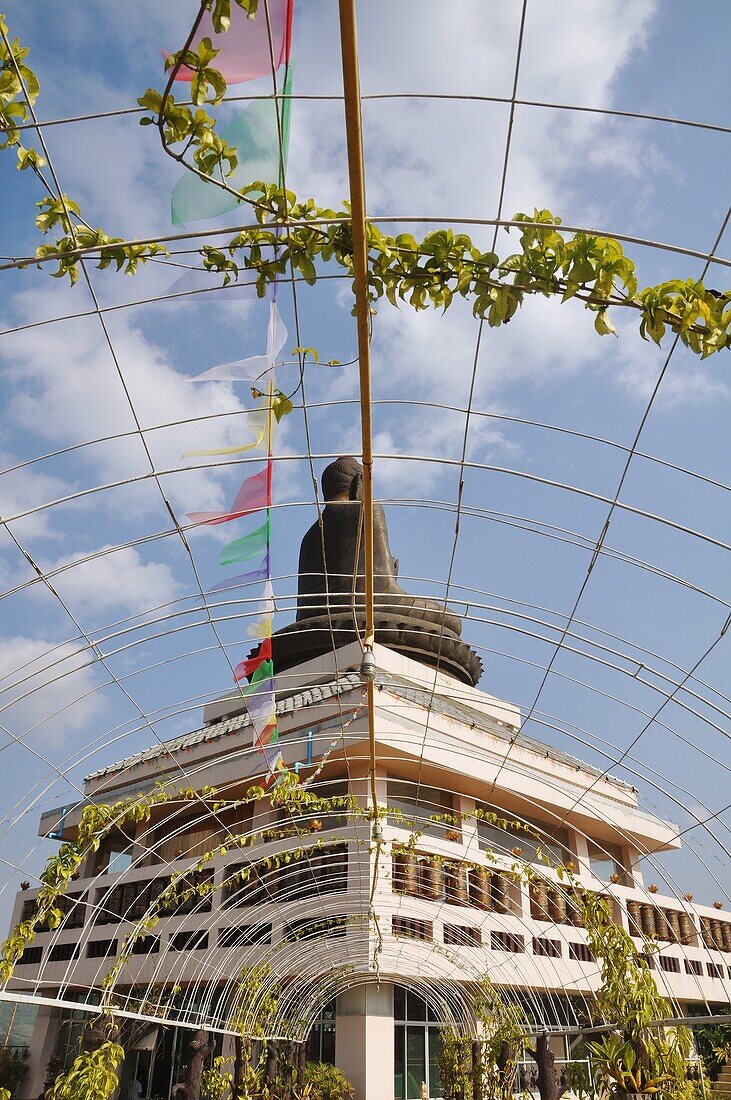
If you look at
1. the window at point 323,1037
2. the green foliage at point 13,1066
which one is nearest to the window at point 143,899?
the window at point 323,1037

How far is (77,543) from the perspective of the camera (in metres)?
8.66

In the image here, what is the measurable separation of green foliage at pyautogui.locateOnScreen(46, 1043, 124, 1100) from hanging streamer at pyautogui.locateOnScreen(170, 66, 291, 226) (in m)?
10.1

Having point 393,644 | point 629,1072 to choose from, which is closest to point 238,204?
point 629,1072

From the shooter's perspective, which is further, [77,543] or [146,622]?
[146,622]

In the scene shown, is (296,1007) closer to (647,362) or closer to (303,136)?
(647,362)

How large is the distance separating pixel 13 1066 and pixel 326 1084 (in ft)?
50.2

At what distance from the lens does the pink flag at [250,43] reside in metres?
4.14

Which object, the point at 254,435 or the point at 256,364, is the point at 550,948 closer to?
the point at 254,435

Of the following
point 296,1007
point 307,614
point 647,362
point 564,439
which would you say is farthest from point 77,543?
point 307,614

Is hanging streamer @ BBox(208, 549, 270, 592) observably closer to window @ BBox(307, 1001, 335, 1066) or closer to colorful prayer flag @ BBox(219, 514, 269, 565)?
colorful prayer flag @ BBox(219, 514, 269, 565)

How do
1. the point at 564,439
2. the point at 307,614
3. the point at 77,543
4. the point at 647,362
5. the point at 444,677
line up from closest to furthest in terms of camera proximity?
the point at 647,362 → the point at 564,439 → the point at 77,543 → the point at 444,677 → the point at 307,614

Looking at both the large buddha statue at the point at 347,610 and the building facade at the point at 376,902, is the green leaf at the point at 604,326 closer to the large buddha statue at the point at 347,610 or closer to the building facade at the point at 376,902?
the building facade at the point at 376,902

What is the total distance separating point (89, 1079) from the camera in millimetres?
10016

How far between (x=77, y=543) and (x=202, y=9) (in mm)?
6189
